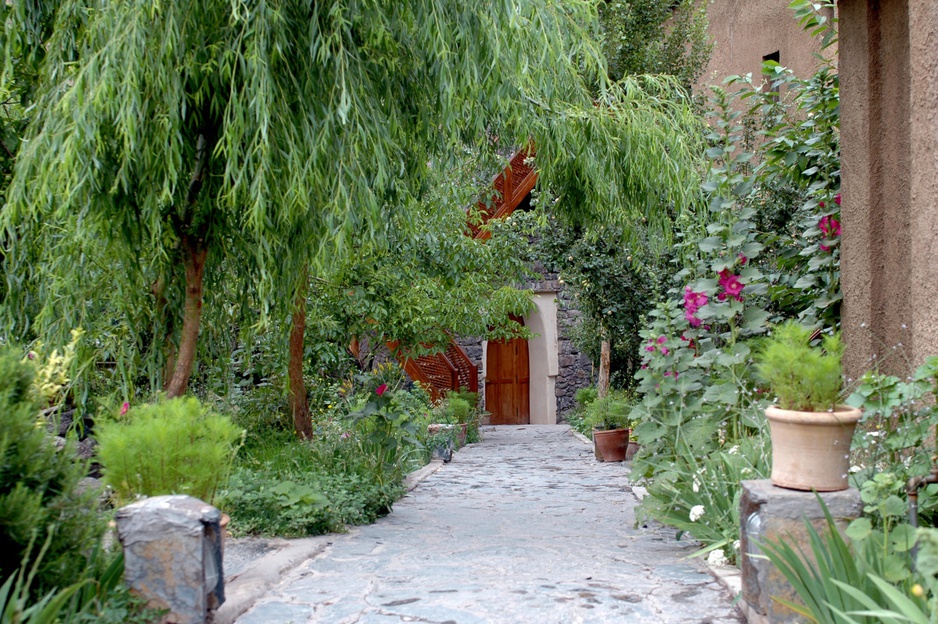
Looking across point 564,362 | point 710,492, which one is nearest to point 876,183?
point 710,492

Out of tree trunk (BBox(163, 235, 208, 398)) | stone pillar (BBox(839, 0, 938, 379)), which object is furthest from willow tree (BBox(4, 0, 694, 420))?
stone pillar (BBox(839, 0, 938, 379))

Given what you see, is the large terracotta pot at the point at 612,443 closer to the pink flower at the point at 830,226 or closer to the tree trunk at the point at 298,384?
the tree trunk at the point at 298,384

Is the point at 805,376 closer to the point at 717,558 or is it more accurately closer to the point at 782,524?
the point at 782,524

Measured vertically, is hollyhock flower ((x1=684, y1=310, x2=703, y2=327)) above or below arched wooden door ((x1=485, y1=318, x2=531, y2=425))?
above

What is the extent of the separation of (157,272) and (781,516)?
3.47 metres

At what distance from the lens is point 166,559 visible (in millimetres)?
3072

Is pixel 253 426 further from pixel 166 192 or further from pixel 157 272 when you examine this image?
pixel 166 192

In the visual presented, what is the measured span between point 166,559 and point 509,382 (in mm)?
16141

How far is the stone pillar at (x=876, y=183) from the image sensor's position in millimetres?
4496

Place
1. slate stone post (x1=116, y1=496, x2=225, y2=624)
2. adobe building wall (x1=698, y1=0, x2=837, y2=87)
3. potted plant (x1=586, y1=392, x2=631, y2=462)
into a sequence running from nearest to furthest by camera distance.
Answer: slate stone post (x1=116, y1=496, x2=225, y2=624) → potted plant (x1=586, y1=392, x2=631, y2=462) → adobe building wall (x1=698, y1=0, x2=837, y2=87)

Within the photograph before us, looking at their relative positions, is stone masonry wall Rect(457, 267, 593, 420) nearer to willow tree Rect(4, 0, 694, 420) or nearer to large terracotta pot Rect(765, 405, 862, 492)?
willow tree Rect(4, 0, 694, 420)

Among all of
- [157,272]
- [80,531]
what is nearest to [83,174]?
[157,272]

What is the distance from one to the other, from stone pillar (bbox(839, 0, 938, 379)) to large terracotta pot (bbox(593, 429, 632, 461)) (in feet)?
18.2

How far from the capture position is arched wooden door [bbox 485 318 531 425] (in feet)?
62.4
